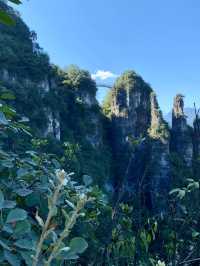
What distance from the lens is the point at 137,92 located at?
40.8 meters

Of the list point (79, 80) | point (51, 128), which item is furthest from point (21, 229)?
point (79, 80)

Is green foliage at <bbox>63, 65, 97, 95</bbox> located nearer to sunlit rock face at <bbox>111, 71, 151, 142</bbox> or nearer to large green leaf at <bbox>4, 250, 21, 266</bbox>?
sunlit rock face at <bbox>111, 71, 151, 142</bbox>

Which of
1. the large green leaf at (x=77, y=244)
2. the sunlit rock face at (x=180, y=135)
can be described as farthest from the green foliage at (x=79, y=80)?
the large green leaf at (x=77, y=244)

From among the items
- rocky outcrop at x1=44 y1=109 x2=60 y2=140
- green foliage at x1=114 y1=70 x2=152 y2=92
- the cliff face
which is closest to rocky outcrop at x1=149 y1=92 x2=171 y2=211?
the cliff face

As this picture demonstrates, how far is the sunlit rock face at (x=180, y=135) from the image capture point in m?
38.6

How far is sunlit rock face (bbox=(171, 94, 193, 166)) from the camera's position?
3856 cm

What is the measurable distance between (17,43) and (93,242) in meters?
35.7

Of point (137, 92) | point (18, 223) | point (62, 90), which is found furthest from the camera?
point (137, 92)

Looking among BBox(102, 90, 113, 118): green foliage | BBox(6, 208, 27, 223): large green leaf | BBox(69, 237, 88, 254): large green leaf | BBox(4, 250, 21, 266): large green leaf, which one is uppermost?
BBox(102, 90, 113, 118): green foliage

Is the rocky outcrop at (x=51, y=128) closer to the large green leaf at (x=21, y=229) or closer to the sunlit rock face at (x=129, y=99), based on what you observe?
the sunlit rock face at (x=129, y=99)

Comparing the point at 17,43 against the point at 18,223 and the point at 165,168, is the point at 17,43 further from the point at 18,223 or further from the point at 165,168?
the point at 18,223

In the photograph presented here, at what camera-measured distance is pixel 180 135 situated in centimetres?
4012

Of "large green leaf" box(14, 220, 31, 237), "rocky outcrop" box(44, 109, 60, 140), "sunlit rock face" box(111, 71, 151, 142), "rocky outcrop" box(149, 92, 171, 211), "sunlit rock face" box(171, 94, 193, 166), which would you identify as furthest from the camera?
"sunlit rock face" box(111, 71, 151, 142)

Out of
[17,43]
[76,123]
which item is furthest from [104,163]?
[17,43]
